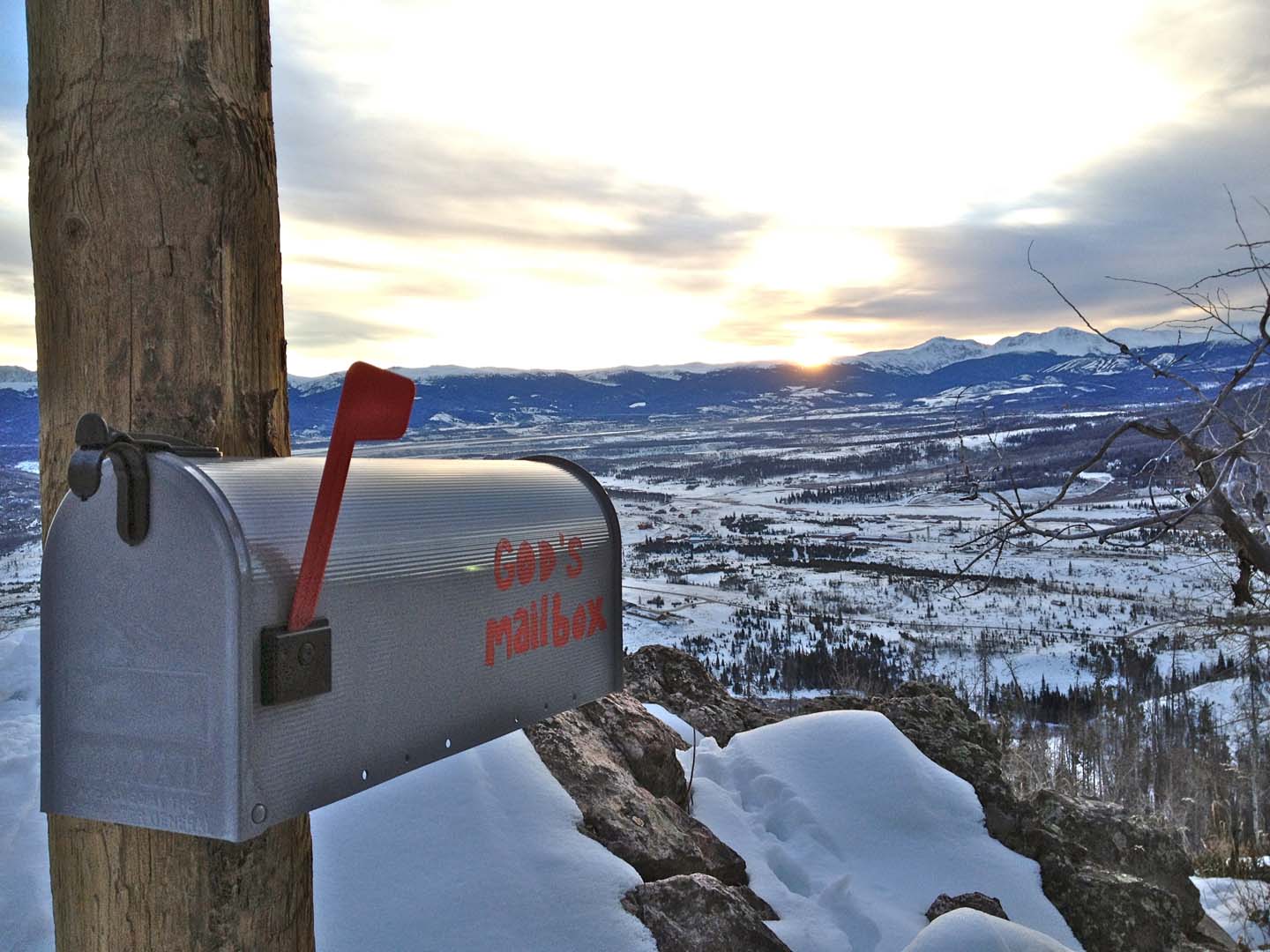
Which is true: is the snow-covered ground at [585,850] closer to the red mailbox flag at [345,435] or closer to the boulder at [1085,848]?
the boulder at [1085,848]

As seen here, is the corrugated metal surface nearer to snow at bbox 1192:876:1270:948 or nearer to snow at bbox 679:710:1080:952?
snow at bbox 679:710:1080:952

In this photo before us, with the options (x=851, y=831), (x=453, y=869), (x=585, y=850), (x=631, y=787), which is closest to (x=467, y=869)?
(x=453, y=869)

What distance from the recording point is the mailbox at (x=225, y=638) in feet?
5.65

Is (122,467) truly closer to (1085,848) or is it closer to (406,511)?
(406,511)

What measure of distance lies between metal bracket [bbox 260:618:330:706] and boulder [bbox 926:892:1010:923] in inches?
125

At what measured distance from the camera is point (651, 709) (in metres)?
5.65

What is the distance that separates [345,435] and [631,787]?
2.64 m

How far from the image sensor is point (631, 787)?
13.1ft

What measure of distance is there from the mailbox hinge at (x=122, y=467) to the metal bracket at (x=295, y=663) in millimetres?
325

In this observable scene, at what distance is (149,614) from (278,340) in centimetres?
88

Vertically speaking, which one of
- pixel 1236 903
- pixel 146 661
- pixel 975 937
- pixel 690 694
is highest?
pixel 146 661

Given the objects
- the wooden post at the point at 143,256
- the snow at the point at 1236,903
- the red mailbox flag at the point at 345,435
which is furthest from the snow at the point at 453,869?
the snow at the point at 1236,903

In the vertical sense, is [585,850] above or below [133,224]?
below

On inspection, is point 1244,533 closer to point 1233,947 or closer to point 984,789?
point 984,789
